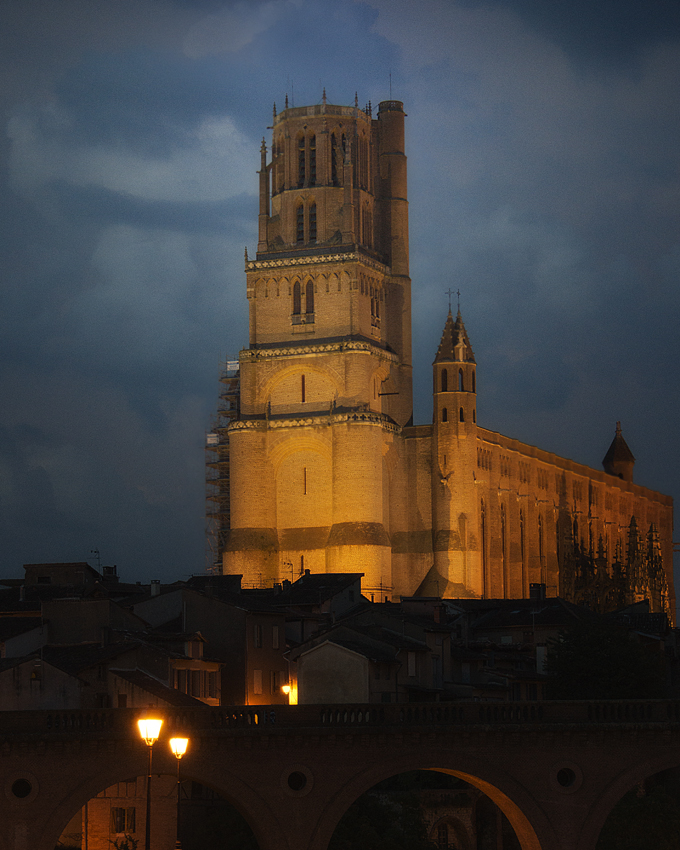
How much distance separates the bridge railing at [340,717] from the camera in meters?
52.3

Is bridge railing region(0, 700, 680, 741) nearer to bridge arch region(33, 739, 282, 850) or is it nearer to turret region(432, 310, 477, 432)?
bridge arch region(33, 739, 282, 850)

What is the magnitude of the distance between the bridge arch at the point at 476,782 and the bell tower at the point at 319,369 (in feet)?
222

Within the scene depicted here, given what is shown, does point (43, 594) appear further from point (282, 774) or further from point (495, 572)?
point (495, 572)

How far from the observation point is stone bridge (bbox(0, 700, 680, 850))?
52.1 m

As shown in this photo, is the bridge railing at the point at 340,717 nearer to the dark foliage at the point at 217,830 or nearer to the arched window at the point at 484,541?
the dark foliage at the point at 217,830

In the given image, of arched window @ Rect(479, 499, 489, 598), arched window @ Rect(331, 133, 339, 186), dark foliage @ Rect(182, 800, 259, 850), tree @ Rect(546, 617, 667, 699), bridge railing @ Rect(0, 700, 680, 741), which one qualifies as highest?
arched window @ Rect(331, 133, 339, 186)

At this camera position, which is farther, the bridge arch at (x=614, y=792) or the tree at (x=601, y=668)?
the tree at (x=601, y=668)

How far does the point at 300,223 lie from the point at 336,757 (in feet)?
282

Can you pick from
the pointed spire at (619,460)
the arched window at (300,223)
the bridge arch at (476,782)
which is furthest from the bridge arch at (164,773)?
the pointed spire at (619,460)

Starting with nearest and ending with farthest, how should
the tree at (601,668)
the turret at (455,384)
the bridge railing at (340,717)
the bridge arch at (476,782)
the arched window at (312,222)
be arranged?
the bridge railing at (340,717), the bridge arch at (476,782), the tree at (601,668), the turret at (455,384), the arched window at (312,222)

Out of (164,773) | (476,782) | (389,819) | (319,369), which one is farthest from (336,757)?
(319,369)

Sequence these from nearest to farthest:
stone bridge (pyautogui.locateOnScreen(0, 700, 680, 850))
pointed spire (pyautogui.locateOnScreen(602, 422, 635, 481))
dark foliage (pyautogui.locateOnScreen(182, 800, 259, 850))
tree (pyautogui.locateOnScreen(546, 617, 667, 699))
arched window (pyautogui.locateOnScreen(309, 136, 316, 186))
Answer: stone bridge (pyautogui.locateOnScreen(0, 700, 680, 850)) → dark foliage (pyautogui.locateOnScreen(182, 800, 259, 850)) → tree (pyautogui.locateOnScreen(546, 617, 667, 699)) → arched window (pyautogui.locateOnScreen(309, 136, 316, 186)) → pointed spire (pyautogui.locateOnScreen(602, 422, 635, 481))

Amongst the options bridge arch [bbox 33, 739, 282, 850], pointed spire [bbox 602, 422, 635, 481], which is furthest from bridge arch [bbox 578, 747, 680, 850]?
pointed spire [bbox 602, 422, 635, 481]

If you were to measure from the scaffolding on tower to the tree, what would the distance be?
6281cm
